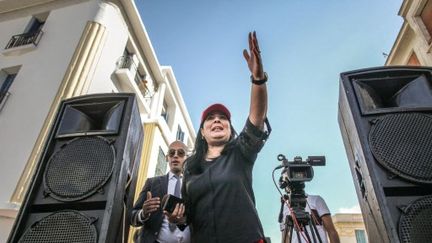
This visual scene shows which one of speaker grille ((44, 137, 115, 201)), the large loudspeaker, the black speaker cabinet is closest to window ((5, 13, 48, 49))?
the large loudspeaker

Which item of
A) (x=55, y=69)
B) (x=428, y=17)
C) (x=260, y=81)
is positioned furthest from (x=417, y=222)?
(x=428, y=17)

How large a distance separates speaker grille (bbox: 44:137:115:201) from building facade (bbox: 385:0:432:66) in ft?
34.5

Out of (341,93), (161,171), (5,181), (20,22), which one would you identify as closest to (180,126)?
(161,171)

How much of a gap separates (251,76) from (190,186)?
751 mm

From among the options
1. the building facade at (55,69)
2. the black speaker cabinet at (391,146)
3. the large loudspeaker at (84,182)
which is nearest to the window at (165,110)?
the building facade at (55,69)

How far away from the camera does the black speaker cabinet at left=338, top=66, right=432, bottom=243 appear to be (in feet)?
4.57

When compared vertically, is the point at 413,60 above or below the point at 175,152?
above

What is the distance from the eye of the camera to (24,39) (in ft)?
28.8

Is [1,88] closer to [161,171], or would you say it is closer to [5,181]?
[5,181]

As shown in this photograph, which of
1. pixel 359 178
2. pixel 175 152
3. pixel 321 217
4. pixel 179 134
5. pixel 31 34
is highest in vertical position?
pixel 179 134

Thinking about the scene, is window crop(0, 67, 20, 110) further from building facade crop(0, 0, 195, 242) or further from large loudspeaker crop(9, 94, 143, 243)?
large loudspeaker crop(9, 94, 143, 243)

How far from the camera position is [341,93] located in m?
2.04

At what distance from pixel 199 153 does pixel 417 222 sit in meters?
1.26

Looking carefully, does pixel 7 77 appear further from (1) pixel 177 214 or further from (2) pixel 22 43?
(1) pixel 177 214
